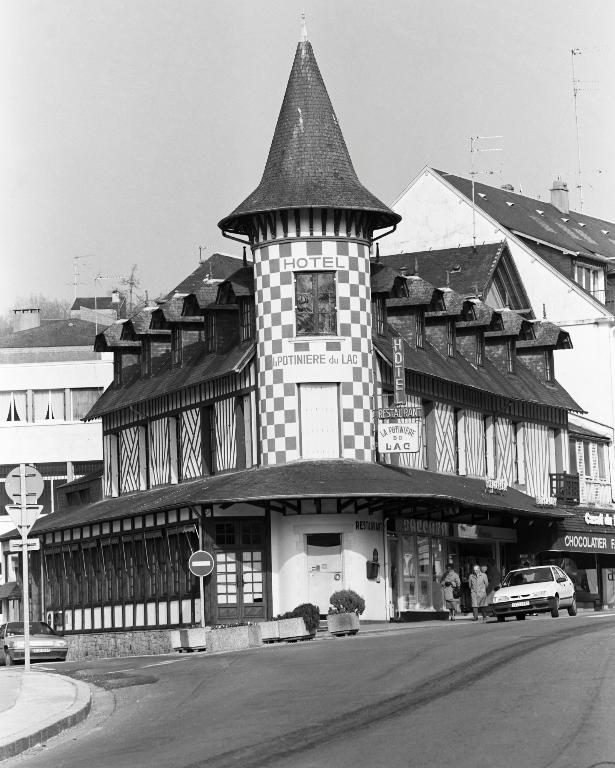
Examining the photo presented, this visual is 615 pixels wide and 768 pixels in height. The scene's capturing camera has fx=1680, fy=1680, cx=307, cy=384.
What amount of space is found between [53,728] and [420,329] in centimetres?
3456

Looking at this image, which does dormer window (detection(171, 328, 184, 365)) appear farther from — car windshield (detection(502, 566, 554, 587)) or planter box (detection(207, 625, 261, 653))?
planter box (detection(207, 625, 261, 653))

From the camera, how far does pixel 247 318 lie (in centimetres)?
4769

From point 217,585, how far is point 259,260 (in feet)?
29.4

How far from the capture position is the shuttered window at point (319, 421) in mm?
45312

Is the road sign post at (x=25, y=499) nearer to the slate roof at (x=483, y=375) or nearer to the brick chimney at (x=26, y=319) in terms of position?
the slate roof at (x=483, y=375)

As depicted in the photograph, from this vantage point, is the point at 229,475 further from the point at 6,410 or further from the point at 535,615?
the point at 6,410

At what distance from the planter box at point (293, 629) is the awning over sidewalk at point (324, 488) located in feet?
18.2

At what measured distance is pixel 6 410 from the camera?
76.9 metres

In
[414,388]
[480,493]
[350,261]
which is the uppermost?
[350,261]

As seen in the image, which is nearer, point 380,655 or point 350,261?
point 380,655

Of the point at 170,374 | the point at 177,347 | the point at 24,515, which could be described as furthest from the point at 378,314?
the point at 24,515

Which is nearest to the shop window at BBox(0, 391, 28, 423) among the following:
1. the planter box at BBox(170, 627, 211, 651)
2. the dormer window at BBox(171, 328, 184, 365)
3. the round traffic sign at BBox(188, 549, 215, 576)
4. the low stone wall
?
the dormer window at BBox(171, 328, 184, 365)

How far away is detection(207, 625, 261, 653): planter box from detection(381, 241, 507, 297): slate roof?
90.0ft

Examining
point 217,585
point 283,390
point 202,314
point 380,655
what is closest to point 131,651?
point 217,585
